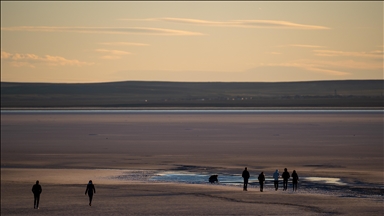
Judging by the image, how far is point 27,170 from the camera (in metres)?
42.4

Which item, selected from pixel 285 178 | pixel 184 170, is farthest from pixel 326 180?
pixel 184 170

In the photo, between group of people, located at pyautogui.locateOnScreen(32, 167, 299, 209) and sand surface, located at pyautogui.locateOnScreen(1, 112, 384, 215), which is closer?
sand surface, located at pyautogui.locateOnScreen(1, 112, 384, 215)

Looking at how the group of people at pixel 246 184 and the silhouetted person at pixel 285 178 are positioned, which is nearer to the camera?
the group of people at pixel 246 184

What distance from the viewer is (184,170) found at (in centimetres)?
4169

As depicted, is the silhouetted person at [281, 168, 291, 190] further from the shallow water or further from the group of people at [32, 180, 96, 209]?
the group of people at [32, 180, 96, 209]

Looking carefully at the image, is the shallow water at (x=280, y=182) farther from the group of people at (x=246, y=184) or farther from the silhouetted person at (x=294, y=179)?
the group of people at (x=246, y=184)

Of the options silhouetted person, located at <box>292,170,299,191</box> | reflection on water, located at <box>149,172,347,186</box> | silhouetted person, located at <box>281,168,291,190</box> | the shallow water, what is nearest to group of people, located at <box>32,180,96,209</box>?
the shallow water

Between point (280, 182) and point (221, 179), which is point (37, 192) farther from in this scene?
point (280, 182)

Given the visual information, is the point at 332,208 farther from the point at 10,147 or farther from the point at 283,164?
the point at 10,147

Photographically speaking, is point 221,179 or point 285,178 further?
point 221,179

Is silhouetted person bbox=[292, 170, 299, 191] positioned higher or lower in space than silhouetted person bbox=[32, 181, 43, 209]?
higher

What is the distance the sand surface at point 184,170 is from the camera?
29344 millimetres

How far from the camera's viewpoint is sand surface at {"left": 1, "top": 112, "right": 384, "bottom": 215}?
29344mm

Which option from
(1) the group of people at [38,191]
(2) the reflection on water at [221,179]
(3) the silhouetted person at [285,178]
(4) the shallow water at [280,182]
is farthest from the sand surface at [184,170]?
(2) the reflection on water at [221,179]
